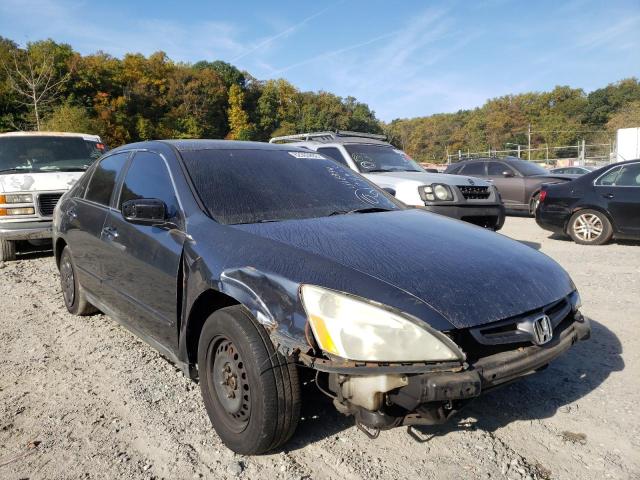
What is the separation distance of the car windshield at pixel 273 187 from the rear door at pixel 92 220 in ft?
3.29

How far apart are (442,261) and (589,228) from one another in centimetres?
686

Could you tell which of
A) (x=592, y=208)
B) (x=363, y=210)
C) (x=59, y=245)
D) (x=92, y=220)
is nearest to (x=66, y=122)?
(x=59, y=245)

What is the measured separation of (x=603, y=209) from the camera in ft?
25.5

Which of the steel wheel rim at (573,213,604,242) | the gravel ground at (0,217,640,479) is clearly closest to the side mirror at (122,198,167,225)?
the gravel ground at (0,217,640,479)

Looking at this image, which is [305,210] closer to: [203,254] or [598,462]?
[203,254]

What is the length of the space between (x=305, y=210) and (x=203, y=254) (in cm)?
75

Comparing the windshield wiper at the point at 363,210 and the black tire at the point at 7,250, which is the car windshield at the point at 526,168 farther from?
the black tire at the point at 7,250

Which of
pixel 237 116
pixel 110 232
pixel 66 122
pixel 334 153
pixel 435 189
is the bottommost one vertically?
pixel 110 232

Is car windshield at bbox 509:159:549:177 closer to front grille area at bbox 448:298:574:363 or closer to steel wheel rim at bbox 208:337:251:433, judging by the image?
front grille area at bbox 448:298:574:363

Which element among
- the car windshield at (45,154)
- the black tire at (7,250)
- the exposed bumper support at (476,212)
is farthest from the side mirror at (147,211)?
the car windshield at (45,154)

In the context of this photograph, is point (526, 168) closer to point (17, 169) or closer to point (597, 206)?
point (597, 206)

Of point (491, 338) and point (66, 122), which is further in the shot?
point (66, 122)

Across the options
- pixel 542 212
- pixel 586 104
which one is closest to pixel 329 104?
pixel 586 104

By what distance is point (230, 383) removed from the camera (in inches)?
91.4
